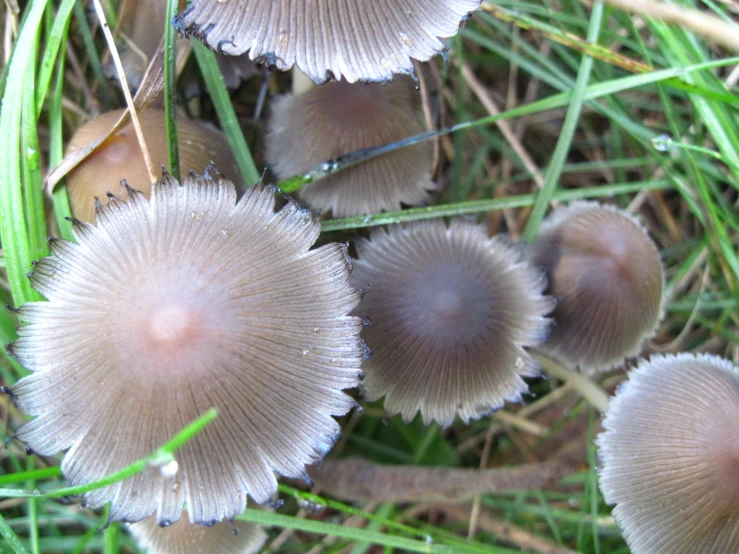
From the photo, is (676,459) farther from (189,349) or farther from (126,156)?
(126,156)

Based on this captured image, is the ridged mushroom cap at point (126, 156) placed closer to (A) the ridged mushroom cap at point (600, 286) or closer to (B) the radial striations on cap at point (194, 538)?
(B) the radial striations on cap at point (194, 538)

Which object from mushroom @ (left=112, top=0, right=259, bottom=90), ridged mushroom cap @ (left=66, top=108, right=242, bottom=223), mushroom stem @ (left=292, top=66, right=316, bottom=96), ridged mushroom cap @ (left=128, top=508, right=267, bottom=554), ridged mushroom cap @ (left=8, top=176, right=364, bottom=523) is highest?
mushroom @ (left=112, top=0, right=259, bottom=90)

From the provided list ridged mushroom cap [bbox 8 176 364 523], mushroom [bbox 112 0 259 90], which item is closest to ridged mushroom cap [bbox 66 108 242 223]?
mushroom [bbox 112 0 259 90]

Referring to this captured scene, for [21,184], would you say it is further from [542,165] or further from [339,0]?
[542,165]

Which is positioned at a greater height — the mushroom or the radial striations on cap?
the mushroom

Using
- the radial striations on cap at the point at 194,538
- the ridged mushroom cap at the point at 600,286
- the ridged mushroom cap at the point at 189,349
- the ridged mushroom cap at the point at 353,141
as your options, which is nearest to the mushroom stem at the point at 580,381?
the ridged mushroom cap at the point at 600,286

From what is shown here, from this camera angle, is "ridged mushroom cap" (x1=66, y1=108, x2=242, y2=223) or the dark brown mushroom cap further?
"ridged mushroom cap" (x1=66, y1=108, x2=242, y2=223)

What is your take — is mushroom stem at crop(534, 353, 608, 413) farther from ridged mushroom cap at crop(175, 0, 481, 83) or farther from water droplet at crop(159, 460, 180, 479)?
water droplet at crop(159, 460, 180, 479)
